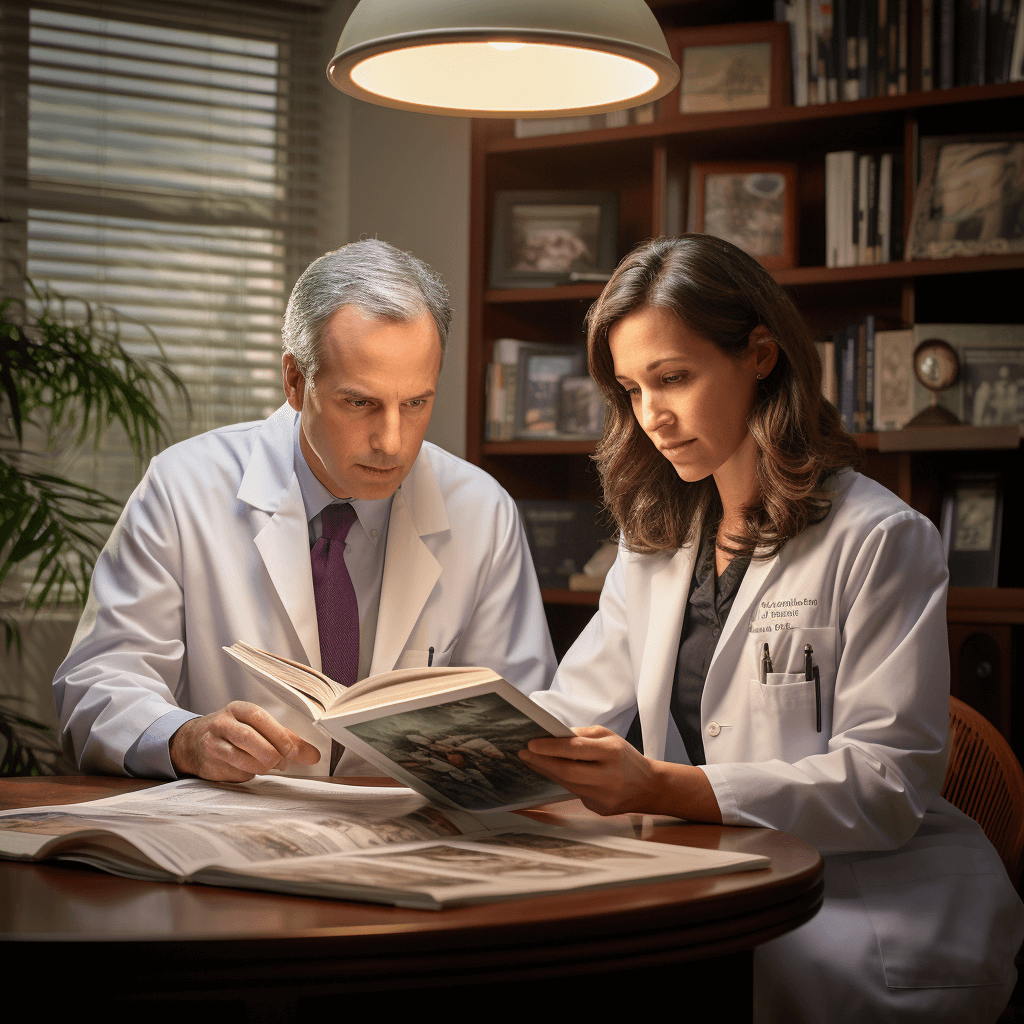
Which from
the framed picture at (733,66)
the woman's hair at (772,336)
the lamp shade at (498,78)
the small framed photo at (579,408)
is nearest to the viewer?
the lamp shade at (498,78)

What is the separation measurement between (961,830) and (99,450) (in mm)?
2411

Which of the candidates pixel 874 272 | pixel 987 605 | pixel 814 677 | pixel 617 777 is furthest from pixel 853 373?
pixel 617 777

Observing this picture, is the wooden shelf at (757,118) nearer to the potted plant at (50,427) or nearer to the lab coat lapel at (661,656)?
the potted plant at (50,427)

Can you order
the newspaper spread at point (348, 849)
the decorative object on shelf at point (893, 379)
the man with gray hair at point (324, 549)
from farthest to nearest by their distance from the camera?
1. the decorative object on shelf at point (893, 379)
2. the man with gray hair at point (324, 549)
3. the newspaper spread at point (348, 849)

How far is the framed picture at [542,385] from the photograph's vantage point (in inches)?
119

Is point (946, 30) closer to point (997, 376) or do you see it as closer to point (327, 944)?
point (997, 376)

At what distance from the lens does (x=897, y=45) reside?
8.67 ft

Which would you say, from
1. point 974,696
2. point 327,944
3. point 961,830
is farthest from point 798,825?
point 974,696

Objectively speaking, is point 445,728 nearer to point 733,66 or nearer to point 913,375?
point 913,375

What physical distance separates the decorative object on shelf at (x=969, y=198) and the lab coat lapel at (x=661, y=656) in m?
1.33

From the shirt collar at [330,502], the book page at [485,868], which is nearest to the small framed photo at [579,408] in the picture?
the shirt collar at [330,502]

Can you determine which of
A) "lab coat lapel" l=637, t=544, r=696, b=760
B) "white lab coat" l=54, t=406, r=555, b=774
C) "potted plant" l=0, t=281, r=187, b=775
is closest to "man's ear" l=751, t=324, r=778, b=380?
"lab coat lapel" l=637, t=544, r=696, b=760

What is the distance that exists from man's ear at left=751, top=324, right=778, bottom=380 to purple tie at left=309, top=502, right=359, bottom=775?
2.24 feet

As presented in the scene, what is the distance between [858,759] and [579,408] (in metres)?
1.81
